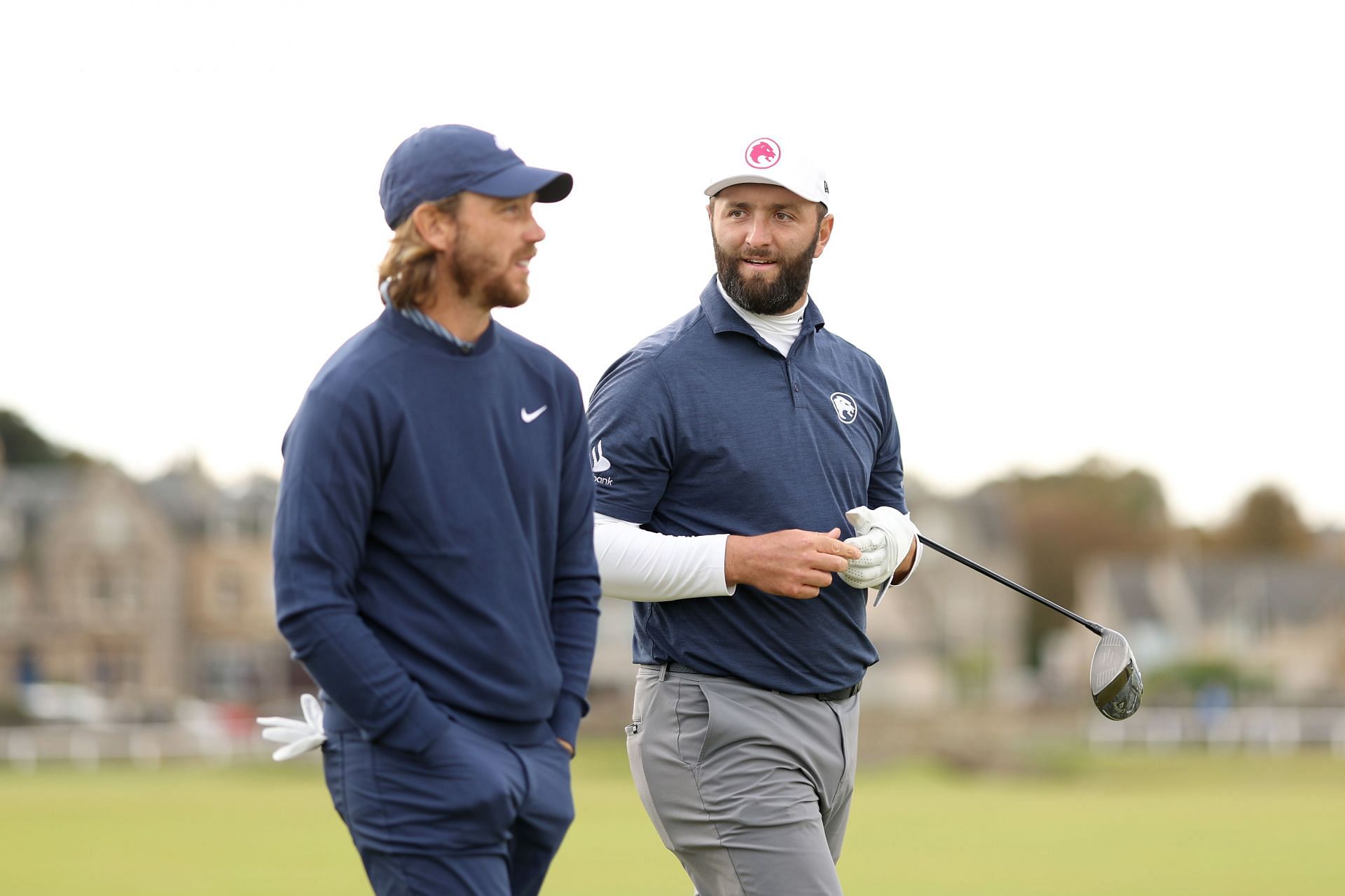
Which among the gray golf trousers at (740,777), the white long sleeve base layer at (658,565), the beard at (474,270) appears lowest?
the gray golf trousers at (740,777)

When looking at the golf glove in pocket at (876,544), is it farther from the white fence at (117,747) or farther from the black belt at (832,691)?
the white fence at (117,747)

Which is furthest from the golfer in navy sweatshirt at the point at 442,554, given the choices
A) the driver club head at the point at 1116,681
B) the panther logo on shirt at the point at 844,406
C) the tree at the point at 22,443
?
the tree at the point at 22,443

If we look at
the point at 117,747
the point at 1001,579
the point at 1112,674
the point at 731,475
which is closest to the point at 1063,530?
the point at 117,747

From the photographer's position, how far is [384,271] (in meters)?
3.33

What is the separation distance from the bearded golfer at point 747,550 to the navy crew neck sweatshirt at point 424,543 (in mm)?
924

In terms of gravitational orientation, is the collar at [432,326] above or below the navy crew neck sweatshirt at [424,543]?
above

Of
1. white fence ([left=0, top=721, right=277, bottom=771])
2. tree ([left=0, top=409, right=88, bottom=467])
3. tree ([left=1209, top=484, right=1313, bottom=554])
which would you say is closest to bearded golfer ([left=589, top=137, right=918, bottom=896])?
white fence ([left=0, top=721, right=277, bottom=771])

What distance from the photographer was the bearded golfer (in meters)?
4.26

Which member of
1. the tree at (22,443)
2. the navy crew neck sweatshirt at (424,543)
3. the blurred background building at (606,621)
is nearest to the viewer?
the navy crew neck sweatshirt at (424,543)

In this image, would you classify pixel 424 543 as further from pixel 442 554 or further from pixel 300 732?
pixel 300 732

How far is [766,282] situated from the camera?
454cm

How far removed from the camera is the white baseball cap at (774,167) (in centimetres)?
450

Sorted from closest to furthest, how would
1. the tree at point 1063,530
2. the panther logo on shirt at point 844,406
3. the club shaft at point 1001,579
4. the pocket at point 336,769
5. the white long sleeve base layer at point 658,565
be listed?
1. the pocket at point 336,769
2. the white long sleeve base layer at point 658,565
3. the panther logo on shirt at point 844,406
4. the club shaft at point 1001,579
5. the tree at point 1063,530

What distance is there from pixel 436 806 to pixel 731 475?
1.52 metres
